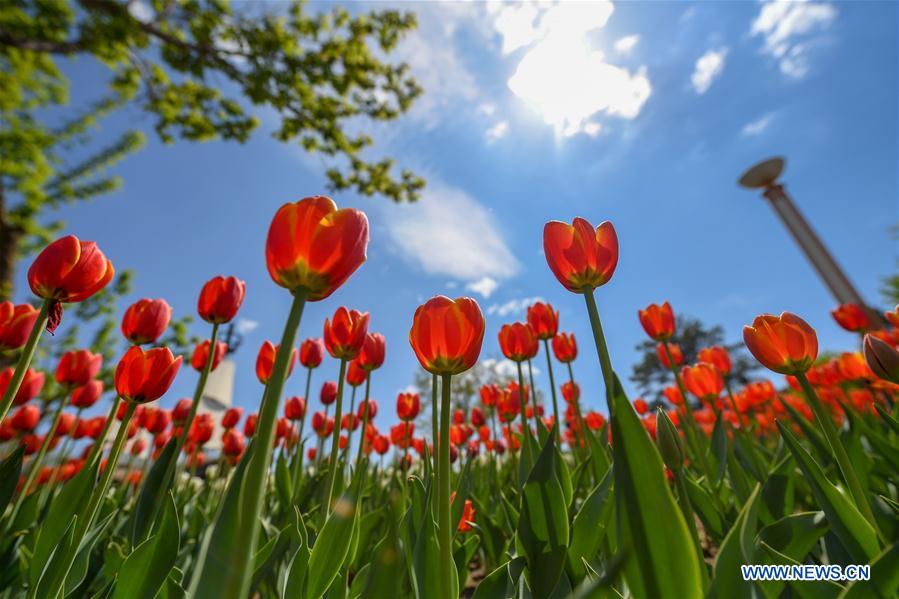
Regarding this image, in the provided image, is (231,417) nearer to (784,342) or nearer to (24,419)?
(24,419)

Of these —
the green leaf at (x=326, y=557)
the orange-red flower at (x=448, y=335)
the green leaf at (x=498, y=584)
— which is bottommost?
the green leaf at (x=498, y=584)

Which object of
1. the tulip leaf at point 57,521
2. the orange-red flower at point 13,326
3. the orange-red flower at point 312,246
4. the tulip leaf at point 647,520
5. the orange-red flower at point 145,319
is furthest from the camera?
the orange-red flower at point 145,319

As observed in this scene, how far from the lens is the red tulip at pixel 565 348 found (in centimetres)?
312

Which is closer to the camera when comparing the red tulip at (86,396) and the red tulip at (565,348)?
the red tulip at (86,396)

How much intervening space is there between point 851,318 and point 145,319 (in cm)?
547

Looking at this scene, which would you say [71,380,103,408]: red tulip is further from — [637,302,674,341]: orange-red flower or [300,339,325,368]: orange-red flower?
[637,302,674,341]: orange-red flower

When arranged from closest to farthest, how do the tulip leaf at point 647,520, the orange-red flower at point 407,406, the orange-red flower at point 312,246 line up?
the tulip leaf at point 647,520, the orange-red flower at point 312,246, the orange-red flower at point 407,406

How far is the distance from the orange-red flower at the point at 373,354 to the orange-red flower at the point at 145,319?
2.79 feet

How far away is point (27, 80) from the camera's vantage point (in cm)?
1112

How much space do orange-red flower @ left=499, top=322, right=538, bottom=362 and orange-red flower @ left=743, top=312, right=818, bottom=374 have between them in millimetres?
1009

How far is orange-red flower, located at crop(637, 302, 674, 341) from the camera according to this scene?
2.54 metres

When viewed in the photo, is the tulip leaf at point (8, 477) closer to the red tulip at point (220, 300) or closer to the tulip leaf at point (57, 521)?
the tulip leaf at point (57, 521)

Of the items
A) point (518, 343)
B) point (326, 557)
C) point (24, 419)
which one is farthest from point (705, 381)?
point (24, 419)

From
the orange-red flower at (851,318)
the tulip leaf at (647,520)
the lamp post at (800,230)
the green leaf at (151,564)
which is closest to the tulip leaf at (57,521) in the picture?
the green leaf at (151,564)
